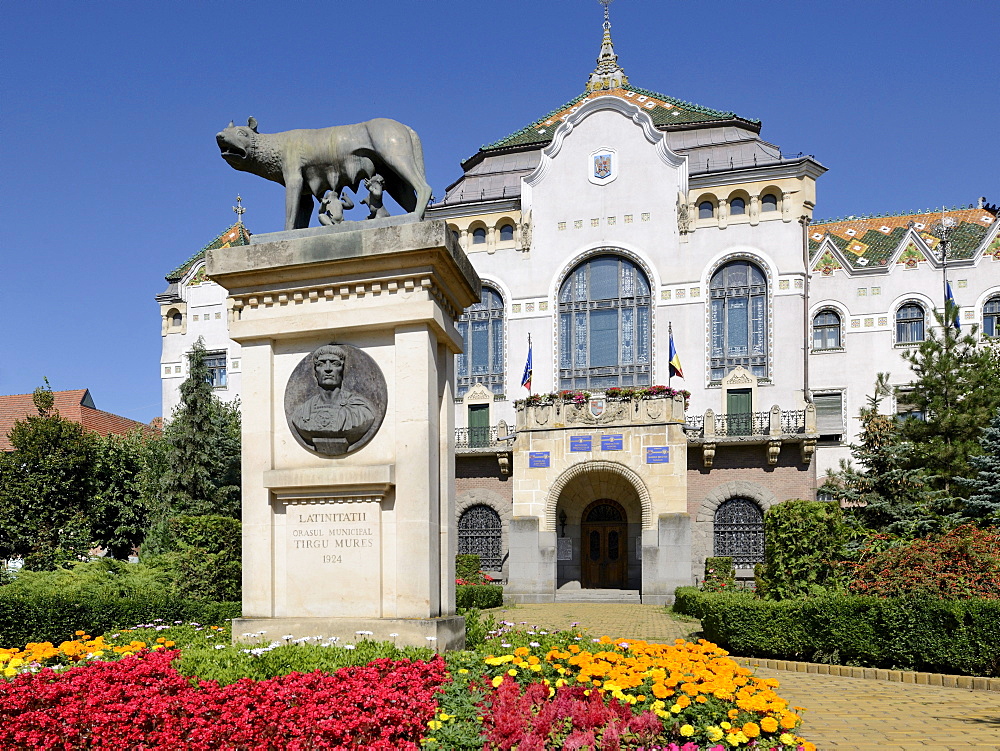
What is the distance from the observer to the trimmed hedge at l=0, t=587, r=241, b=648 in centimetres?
1383

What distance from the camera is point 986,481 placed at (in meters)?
21.6

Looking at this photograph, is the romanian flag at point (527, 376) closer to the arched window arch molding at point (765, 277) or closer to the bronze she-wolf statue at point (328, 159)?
the arched window arch molding at point (765, 277)

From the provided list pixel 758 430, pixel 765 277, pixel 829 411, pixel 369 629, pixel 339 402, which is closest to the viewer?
pixel 369 629

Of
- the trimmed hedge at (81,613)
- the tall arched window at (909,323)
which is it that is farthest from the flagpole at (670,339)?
the trimmed hedge at (81,613)

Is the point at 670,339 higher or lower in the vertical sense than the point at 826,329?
lower

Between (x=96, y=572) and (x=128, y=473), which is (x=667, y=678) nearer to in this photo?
(x=96, y=572)

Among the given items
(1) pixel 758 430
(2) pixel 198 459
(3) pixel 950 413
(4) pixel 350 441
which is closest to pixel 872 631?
(4) pixel 350 441

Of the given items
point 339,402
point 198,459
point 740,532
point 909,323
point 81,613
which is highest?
point 909,323

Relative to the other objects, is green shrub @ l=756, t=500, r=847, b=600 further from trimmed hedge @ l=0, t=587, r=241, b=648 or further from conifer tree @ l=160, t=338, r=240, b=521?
conifer tree @ l=160, t=338, r=240, b=521

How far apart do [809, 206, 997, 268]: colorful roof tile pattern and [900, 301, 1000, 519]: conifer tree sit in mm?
13536

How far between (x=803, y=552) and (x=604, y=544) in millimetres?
17547

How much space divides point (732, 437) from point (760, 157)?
1219 centimetres

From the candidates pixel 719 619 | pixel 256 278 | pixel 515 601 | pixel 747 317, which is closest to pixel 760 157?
pixel 747 317

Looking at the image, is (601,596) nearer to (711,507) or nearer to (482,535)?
(711,507)
